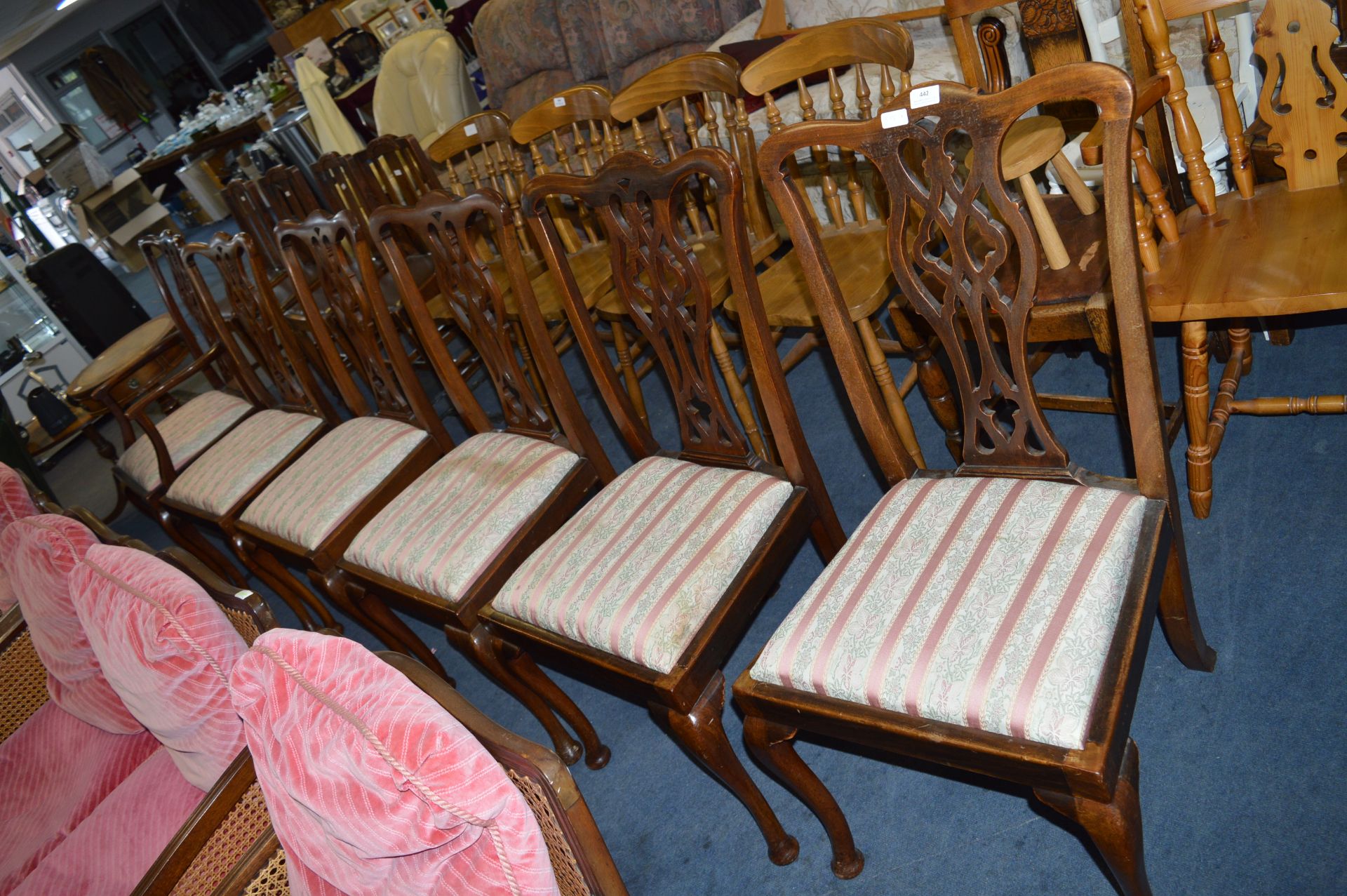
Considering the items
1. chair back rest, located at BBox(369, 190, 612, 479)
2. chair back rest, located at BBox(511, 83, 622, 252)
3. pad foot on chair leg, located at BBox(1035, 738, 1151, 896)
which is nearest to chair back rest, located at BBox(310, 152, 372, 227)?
chair back rest, located at BBox(511, 83, 622, 252)

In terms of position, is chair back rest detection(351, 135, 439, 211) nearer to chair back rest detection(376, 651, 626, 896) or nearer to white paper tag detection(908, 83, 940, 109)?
white paper tag detection(908, 83, 940, 109)

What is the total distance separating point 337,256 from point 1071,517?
1.75 metres

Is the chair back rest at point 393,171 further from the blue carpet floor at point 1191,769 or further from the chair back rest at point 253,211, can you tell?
the blue carpet floor at point 1191,769

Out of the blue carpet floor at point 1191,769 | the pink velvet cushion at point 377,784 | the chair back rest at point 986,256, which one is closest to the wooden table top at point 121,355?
the blue carpet floor at point 1191,769

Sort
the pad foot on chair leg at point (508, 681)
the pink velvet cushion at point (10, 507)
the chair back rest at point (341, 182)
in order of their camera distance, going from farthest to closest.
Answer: the chair back rest at point (341, 182)
the pink velvet cushion at point (10, 507)
the pad foot on chair leg at point (508, 681)

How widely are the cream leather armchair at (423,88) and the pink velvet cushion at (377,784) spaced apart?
4390mm

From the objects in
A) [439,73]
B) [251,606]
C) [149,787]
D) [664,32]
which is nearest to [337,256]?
[251,606]

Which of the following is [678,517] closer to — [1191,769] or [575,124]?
[1191,769]

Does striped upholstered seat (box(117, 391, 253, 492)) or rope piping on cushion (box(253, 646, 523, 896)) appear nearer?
rope piping on cushion (box(253, 646, 523, 896))

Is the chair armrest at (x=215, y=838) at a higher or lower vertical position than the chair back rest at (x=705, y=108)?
lower

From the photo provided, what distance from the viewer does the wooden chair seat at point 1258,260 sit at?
1294mm

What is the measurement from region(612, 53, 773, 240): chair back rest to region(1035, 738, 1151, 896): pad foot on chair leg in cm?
142

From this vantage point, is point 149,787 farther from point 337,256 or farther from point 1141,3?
point 1141,3

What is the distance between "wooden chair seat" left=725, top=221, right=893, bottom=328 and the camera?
1.79 metres
